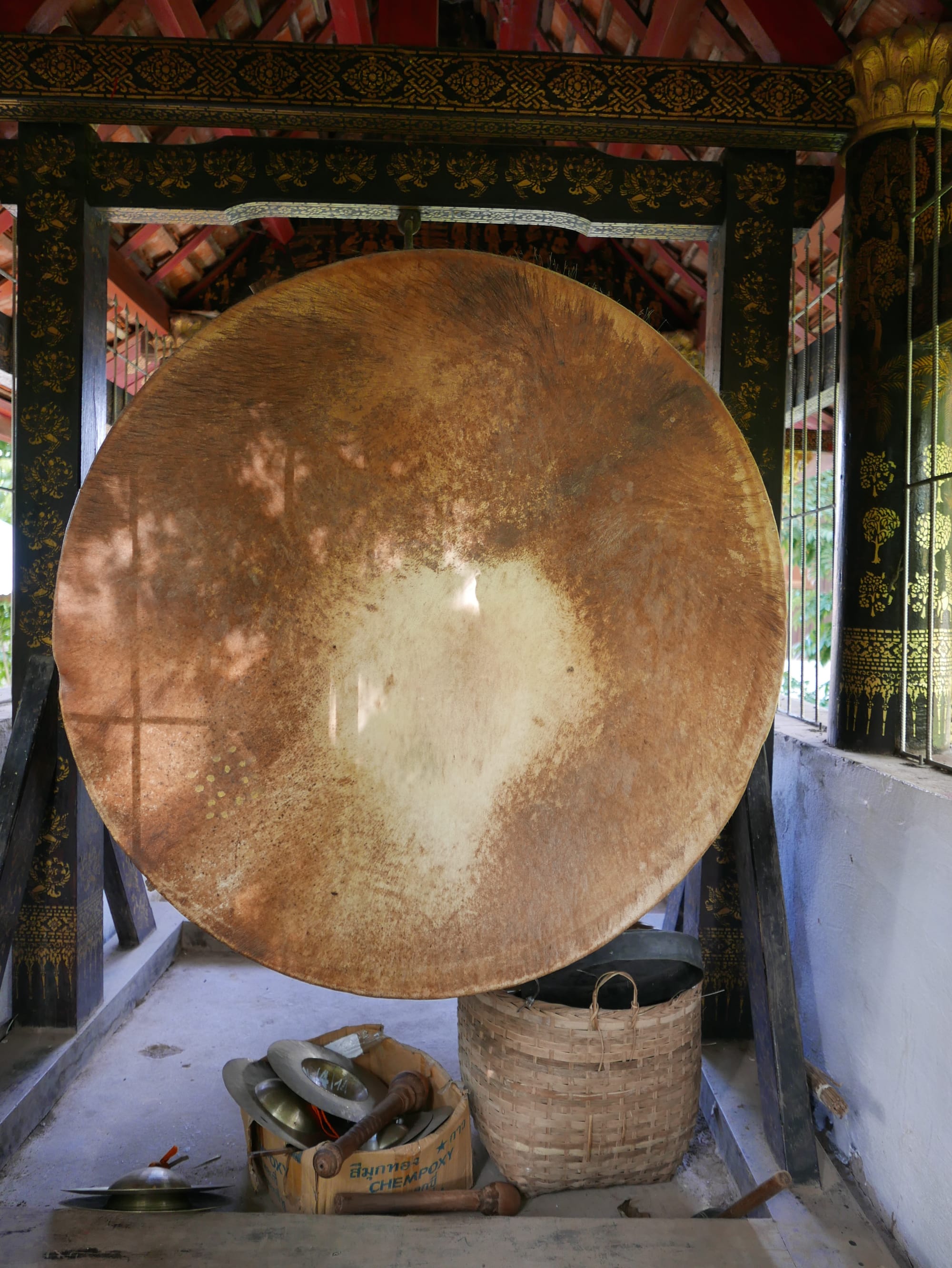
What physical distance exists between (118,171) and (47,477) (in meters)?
0.79

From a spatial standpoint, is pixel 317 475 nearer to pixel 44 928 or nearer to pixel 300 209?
pixel 300 209

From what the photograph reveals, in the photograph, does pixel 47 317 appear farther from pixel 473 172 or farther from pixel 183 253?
pixel 183 253

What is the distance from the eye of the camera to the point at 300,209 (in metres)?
2.26

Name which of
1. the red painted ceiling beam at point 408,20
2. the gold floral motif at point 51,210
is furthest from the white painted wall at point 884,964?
the red painted ceiling beam at point 408,20

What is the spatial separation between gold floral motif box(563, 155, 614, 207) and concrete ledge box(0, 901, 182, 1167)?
2.52 m

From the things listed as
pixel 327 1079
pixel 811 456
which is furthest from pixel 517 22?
pixel 327 1079

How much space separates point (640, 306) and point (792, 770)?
15.4 feet

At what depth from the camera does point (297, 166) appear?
2.21 metres

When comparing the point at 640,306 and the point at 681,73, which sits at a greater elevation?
the point at 640,306

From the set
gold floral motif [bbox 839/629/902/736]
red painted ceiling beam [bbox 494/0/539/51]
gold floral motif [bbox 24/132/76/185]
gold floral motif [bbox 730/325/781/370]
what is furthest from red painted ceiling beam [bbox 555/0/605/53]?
gold floral motif [bbox 839/629/902/736]

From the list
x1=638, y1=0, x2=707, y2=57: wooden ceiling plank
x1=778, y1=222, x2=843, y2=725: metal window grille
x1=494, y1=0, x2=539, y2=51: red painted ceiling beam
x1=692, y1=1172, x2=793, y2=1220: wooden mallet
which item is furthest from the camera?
x1=494, y1=0, x2=539, y2=51: red painted ceiling beam

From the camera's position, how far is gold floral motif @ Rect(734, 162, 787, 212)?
2240mm

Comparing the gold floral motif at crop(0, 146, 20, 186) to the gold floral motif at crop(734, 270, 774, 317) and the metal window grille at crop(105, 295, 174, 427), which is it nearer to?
the gold floral motif at crop(734, 270, 774, 317)

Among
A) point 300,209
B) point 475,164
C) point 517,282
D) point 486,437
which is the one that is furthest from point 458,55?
point 486,437
